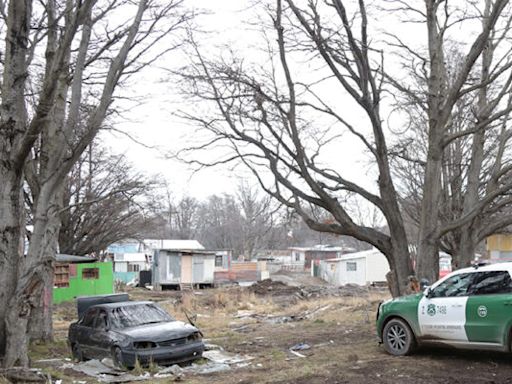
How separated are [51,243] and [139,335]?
4276 mm

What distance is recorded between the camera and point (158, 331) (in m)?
12.1

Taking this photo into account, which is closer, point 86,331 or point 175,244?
point 86,331

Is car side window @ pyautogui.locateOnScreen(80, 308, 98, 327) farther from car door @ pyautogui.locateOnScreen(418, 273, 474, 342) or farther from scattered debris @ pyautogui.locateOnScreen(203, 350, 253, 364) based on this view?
car door @ pyautogui.locateOnScreen(418, 273, 474, 342)

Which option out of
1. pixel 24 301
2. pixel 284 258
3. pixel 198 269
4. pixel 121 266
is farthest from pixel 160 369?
pixel 284 258

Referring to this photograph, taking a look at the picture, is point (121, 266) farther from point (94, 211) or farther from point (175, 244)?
point (94, 211)

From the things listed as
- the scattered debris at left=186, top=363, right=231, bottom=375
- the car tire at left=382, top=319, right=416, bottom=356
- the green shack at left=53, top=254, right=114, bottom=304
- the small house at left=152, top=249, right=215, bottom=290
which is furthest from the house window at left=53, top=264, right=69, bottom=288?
the car tire at left=382, top=319, right=416, bottom=356

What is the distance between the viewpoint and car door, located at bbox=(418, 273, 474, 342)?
10070mm

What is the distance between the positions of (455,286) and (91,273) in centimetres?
2847

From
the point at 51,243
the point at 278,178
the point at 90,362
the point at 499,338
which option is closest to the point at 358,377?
the point at 499,338

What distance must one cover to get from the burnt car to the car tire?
3765 mm

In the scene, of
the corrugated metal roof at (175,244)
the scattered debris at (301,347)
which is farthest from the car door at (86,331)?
the corrugated metal roof at (175,244)

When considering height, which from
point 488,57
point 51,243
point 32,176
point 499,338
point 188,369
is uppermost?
point 488,57

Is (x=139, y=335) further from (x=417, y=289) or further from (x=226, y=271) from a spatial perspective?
(x=226, y=271)

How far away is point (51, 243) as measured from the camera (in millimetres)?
14641
